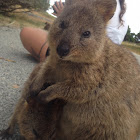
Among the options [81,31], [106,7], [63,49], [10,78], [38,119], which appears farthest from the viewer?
[10,78]

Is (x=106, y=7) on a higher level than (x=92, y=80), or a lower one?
higher

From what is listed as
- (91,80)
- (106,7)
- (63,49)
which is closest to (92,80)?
(91,80)

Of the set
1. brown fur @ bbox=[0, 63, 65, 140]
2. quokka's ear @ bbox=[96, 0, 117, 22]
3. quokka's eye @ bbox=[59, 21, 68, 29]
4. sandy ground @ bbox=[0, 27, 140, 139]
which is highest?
quokka's ear @ bbox=[96, 0, 117, 22]

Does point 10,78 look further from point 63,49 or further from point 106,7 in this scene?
point 106,7

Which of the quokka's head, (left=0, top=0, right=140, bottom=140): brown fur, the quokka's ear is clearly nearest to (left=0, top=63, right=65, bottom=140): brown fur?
(left=0, top=0, right=140, bottom=140): brown fur

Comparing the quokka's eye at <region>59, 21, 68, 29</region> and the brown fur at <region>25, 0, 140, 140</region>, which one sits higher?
the quokka's eye at <region>59, 21, 68, 29</region>

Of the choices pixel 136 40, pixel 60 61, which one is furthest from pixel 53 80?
pixel 136 40

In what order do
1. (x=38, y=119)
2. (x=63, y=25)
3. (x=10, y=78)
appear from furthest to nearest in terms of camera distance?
(x=10, y=78), (x=63, y=25), (x=38, y=119)

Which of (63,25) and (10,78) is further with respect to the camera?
(10,78)

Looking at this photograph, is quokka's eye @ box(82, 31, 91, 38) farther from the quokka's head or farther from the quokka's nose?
the quokka's nose
